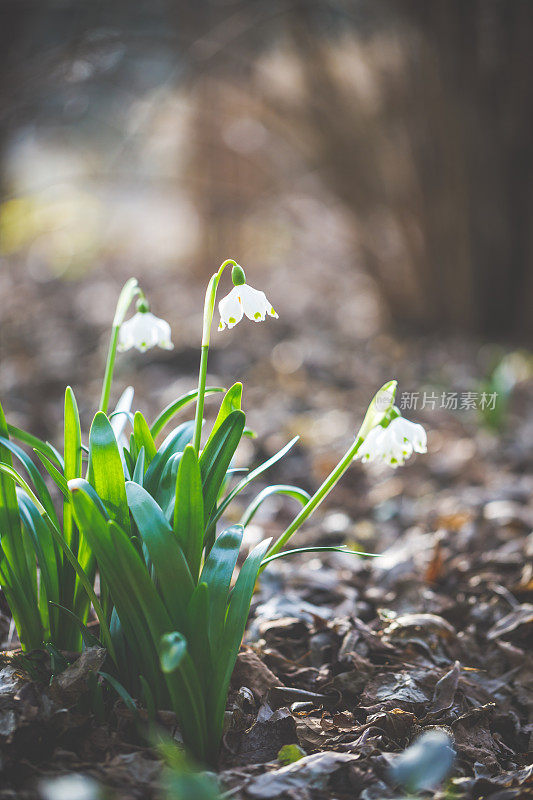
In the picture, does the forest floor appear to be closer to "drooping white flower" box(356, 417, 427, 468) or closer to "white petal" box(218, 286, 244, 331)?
"drooping white flower" box(356, 417, 427, 468)

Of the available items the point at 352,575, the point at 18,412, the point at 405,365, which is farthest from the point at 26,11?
the point at 352,575

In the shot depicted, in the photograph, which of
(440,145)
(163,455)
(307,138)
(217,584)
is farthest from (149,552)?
(307,138)

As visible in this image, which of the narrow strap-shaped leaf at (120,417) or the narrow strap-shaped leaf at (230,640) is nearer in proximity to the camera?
the narrow strap-shaped leaf at (230,640)

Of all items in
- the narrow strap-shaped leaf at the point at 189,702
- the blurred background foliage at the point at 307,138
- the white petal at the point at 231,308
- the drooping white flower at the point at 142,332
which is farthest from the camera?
the blurred background foliage at the point at 307,138

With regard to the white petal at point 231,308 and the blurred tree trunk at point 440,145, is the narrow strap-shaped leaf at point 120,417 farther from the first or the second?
the blurred tree trunk at point 440,145

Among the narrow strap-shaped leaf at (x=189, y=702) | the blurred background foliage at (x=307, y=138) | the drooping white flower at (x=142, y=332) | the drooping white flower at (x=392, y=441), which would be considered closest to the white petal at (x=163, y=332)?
the drooping white flower at (x=142, y=332)

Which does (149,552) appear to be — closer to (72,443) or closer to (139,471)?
(139,471)

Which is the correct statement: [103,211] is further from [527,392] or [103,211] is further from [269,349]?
[527,392]
